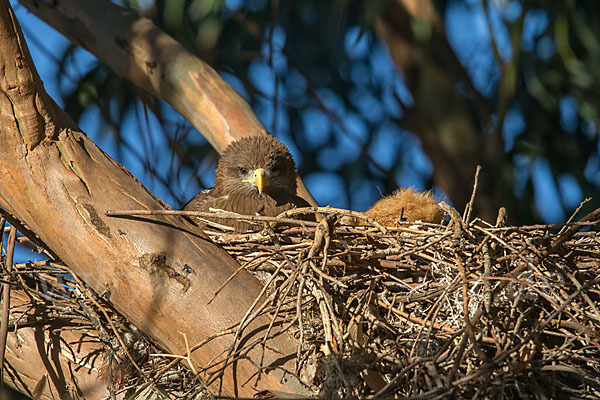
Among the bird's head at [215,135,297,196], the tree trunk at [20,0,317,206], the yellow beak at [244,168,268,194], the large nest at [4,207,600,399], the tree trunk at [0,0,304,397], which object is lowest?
the large nest at [4,207,600,399]

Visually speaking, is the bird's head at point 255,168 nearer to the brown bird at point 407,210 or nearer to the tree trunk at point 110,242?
the brown bird at point 407,210

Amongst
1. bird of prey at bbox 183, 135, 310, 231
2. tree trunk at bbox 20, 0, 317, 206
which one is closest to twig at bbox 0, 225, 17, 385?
bird of prey at bbox 183, 135, 310, 231

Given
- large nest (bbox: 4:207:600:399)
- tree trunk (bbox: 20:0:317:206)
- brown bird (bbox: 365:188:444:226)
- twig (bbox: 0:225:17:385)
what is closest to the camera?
large nest (bbox: 4:207:600:399)

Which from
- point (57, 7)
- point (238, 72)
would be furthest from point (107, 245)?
point (238, 72)

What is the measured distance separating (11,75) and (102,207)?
0.56 metres

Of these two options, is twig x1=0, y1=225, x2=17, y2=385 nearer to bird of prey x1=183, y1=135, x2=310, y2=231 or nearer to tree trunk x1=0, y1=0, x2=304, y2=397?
tree trunk x1=0, y1=0, x2=304, y2=397

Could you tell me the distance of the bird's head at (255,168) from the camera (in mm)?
4121

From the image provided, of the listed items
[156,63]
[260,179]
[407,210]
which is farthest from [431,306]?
[156,63]

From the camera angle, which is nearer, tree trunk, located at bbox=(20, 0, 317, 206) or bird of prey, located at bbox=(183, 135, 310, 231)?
bird of prey, located at bbox=(183, 135, 310, 231)

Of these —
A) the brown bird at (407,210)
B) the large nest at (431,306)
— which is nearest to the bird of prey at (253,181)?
the brown bird at (407,210)

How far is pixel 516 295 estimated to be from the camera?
2566mm

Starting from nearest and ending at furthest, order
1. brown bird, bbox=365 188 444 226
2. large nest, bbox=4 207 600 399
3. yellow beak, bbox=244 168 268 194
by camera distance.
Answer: large nest, bbox=4 207 600 399 → brown bird, bbox=365 188 444 226 → yellow beak, bbox=244 168 268 194

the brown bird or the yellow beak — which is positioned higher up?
the yellow beak

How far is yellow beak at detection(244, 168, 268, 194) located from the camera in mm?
4031
